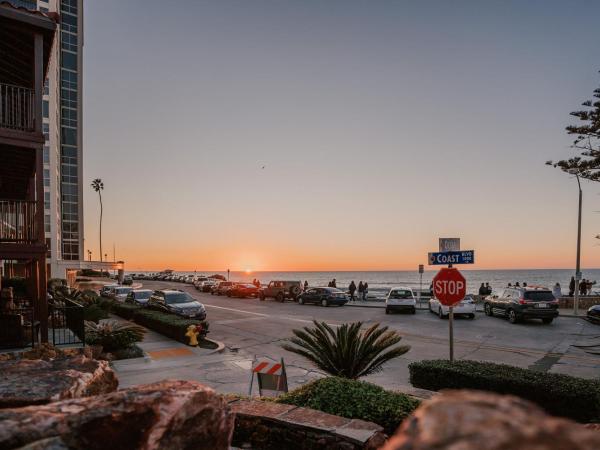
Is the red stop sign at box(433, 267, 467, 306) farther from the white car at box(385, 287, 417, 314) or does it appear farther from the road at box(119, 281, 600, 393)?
the white car at box(385, 287, 417, 314)

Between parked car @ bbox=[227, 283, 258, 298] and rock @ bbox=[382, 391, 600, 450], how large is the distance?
40.9 m

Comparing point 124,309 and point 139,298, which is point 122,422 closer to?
point 124,309

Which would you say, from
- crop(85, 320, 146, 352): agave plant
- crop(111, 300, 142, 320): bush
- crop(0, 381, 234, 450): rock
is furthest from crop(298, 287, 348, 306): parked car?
crop(0, 381, 234, 450): rock

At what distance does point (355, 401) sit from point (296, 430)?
119 centimetres

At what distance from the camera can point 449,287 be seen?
963 centimetres

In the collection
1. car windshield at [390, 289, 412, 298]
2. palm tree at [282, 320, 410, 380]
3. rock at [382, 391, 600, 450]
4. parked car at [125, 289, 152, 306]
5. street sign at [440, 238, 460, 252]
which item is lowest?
parked car at [125, 289, 152, 306]

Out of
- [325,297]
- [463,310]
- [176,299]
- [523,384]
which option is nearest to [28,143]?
[523,384]

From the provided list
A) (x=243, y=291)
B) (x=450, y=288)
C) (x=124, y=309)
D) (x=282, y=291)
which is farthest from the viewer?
(x=243, y=291)

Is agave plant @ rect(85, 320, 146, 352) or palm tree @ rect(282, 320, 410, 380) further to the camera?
agave plant @ rect(85, 320, 146, 352)

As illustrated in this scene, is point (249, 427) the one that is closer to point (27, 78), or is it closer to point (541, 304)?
point (27, 78)

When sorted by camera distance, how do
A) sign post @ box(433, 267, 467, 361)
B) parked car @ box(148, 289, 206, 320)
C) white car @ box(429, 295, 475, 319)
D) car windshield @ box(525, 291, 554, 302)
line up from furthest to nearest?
white car @ box(429, 295, 475, 319) → parked car @ box(148, 289, 206, 320) → car windshield @ box(525, 291, 554, 302) → sign post @ box(433, 267, 467, 361)

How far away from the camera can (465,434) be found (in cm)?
114

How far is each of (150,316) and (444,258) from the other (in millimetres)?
13590

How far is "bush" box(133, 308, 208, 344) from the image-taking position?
1568 cm
